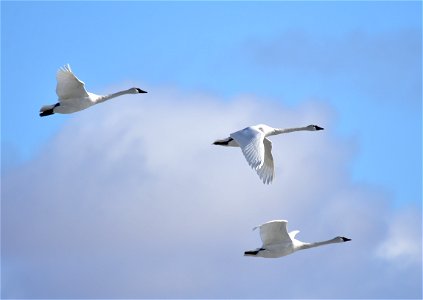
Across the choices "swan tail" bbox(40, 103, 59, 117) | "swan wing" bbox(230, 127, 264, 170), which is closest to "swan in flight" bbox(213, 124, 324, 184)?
"swan wing" bbox(230, 127, 264, 170)

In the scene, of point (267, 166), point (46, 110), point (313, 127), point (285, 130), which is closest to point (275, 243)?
point (267, 166)

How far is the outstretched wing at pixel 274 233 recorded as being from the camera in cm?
5638

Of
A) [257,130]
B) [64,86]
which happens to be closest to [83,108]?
[64,86]

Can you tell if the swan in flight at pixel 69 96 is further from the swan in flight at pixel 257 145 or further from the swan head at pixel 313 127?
the swan head at pixel 313 127

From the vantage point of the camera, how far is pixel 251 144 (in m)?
55.0

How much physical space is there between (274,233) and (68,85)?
682 cm

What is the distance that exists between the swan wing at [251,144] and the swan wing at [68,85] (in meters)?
4.38

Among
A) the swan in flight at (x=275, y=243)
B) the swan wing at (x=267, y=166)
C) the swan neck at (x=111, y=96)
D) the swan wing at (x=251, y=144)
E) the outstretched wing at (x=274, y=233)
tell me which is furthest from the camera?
the swan neck at (x=111, y=96)

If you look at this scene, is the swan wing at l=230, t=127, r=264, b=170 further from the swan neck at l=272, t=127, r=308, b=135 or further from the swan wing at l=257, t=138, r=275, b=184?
the swan neck at l=272, t=127, r=308, b=135

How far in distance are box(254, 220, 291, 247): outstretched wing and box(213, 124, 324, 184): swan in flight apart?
1.27 meters

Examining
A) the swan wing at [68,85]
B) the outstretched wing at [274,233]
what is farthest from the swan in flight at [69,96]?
the outstretched wing at [274,233]

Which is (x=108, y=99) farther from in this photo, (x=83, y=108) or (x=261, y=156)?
(x=261, y=156)

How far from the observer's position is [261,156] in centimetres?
5441

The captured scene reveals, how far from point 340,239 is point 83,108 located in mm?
7827
